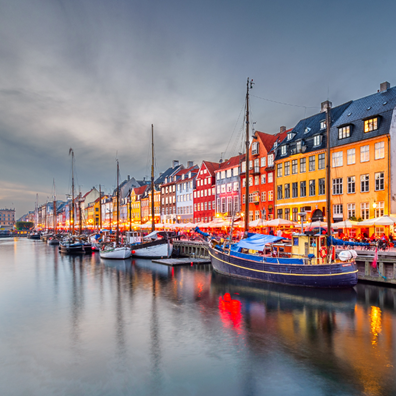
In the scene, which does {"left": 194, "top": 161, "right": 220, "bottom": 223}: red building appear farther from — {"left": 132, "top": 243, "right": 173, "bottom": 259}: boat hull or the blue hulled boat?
the blue hulled boat

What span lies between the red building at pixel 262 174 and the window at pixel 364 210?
16.1m

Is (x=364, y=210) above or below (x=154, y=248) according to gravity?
above

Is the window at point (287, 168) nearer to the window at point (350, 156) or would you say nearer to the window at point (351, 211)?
the window at point (350, 156)

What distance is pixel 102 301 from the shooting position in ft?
78.0

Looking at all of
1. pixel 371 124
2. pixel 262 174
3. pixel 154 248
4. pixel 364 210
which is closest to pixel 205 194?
pixel 262 174

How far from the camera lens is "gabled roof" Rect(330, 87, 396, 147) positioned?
35438mm

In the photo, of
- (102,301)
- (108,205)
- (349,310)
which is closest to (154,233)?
(102,301)

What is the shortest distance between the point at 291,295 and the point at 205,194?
163 ft

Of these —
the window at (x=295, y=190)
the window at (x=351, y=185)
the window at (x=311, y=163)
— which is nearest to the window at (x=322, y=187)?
the window at (x=311, y=163)

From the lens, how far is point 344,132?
131 ft

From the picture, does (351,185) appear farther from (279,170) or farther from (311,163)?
(279,170)

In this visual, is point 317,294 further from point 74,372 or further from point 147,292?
point 74,372

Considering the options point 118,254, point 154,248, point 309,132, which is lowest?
point 118,254

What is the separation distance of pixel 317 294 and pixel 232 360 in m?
12.5
